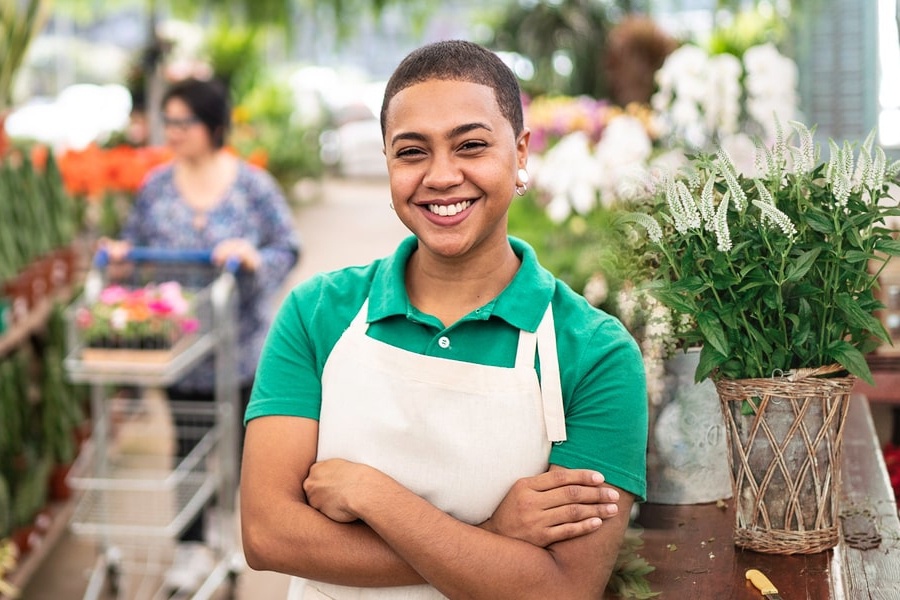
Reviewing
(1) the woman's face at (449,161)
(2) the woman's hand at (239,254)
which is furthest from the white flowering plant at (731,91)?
(1) the woman's face at (449,161)

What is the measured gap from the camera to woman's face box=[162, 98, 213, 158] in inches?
156

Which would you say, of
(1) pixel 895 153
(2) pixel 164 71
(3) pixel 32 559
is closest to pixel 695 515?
(1) pixel 895 153

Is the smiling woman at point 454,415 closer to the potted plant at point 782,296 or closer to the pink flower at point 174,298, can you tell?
the potted plant at point 782,296

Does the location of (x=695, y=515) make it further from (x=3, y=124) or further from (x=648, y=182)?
(x=3, y=124)

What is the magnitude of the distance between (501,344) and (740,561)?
411mm

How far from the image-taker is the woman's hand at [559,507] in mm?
1414

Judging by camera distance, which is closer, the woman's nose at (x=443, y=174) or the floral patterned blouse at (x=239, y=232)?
the woman's nose at (x=443, y=174)

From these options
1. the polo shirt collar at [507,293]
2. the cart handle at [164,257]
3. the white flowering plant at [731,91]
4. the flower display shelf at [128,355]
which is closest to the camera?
the polo shirt collar at [507,293]

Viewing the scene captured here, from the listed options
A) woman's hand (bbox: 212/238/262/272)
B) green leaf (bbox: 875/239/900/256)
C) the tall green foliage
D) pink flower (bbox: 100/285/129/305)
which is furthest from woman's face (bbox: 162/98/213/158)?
green leaf (bbox: 875/239/900/256)

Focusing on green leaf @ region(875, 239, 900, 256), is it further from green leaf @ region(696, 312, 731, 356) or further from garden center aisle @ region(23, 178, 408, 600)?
garden center aisle @ region(23, 178, 408, 600)

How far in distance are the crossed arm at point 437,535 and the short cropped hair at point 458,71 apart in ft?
1.50

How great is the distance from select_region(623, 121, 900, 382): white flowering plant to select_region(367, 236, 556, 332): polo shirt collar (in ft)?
0.49

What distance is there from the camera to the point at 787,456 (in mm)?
1509

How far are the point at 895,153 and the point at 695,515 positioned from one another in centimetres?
60
